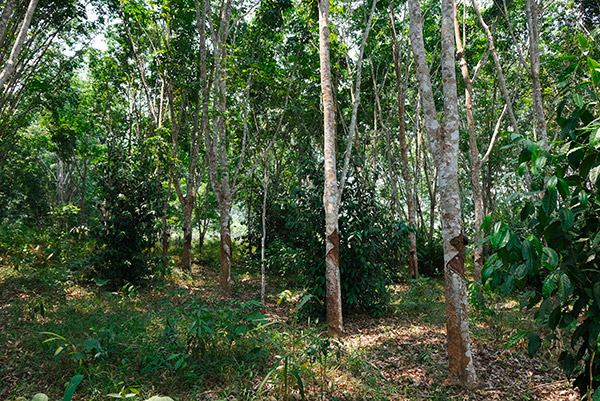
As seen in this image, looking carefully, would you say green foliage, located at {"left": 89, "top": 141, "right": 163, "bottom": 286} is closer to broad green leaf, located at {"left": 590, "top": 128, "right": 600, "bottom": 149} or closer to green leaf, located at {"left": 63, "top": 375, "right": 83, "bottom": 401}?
green leaf, located at {"left": 63, "top": 375, "right": 83, "bottom": 401}

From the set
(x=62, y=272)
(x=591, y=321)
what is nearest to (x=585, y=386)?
(x=591, y=321)

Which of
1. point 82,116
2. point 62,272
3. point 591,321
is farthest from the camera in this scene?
point 82,116

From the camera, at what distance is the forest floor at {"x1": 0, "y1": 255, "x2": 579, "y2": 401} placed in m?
3.63

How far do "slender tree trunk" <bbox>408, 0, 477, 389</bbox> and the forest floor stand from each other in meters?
0.43

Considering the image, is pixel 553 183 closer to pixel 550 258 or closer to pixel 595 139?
pixel 595 139

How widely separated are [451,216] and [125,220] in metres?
7.67

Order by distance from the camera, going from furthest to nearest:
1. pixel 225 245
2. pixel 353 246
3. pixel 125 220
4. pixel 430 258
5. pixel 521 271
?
pixel 430 258 < pixel 225 245 < pixel 125 220 < pixel 353 246 < pixel 521 271

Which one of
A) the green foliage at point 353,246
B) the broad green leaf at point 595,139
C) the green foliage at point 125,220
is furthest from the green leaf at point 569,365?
the green foliage at point 125,220

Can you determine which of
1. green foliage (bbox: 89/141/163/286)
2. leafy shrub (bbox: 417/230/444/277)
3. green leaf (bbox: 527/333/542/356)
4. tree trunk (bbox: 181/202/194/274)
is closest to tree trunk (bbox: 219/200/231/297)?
green foliage (bbox: 89/141/163/286)

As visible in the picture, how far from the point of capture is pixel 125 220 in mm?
8500

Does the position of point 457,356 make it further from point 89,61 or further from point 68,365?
point 89,61

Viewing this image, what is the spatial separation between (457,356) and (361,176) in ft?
12.8

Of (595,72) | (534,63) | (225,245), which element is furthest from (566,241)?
(225,245)

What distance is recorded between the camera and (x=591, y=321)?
2098 millimetres
